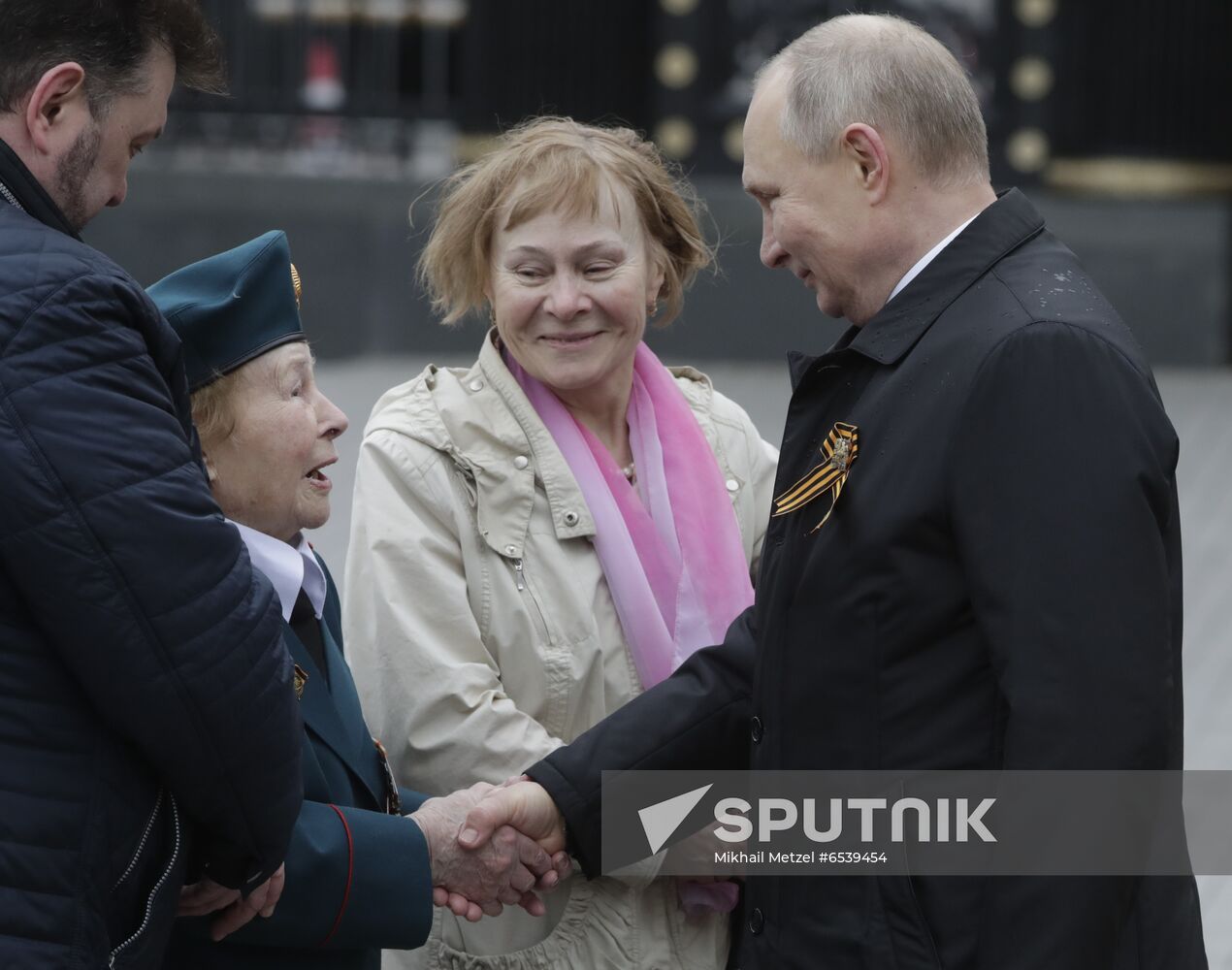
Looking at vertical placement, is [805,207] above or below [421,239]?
above

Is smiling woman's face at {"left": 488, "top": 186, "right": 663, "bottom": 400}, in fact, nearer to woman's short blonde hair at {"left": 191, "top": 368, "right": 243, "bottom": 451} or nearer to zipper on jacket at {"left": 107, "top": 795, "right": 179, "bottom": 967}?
woman's short blonde hair at {"left": 191, "top": 368, "right": 243, "bottom": 451}

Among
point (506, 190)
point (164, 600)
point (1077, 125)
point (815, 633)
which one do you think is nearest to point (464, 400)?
point (506, 190)

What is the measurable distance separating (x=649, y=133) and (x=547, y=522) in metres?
6.88

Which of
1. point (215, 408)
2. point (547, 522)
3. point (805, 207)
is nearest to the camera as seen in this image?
point (805, 207)

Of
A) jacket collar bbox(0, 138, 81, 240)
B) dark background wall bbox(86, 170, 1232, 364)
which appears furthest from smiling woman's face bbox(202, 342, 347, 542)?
dark background wall bbox(86, 170, 1232, 364)

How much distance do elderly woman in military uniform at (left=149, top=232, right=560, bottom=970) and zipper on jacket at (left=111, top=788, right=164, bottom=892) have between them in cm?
32

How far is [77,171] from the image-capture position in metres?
2.01

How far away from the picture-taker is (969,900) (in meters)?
2.12

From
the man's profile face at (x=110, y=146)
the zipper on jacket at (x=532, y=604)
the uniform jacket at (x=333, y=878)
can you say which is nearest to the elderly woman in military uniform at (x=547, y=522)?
the zipper on jacket at (x=532, y=604)

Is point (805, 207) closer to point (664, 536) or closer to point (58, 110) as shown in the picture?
point (664, 536)

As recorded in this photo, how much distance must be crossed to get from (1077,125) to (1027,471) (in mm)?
8004

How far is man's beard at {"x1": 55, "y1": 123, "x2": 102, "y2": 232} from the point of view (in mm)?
2000

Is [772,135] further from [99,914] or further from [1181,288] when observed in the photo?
[1181,288]

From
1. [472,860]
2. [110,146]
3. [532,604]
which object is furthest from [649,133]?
[110,146]
